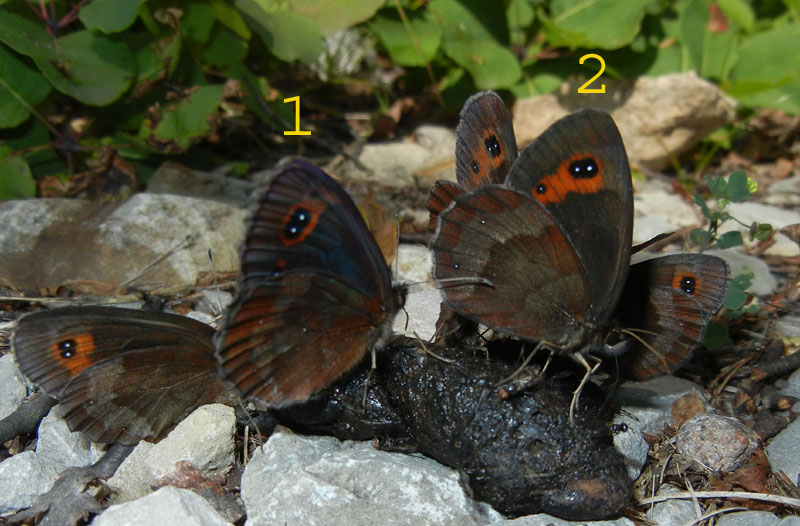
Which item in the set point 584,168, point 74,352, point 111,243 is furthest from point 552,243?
point 111,243

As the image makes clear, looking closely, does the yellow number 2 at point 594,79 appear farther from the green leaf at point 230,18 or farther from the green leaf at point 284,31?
the green leaf at point 230,18

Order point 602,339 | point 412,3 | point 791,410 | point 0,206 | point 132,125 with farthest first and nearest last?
point 412,3, point 132,125, point 0,206, point 791,410, point 602,339

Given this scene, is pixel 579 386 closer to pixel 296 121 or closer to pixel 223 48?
pixel 296 121

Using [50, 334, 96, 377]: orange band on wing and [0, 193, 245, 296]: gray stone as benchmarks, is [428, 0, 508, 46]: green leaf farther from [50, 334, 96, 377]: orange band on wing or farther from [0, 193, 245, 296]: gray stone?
[50, 334, 96, 377]: orange band on wing

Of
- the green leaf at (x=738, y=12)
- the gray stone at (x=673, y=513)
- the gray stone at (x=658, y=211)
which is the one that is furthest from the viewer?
the green leaf at (x=738, y=12)

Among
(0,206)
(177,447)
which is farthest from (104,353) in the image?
(0,206)

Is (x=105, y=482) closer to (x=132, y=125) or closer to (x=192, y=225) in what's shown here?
(x=192, y=225)

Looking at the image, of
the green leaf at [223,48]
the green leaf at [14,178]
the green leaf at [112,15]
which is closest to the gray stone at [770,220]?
the green leaf at [223,48]
